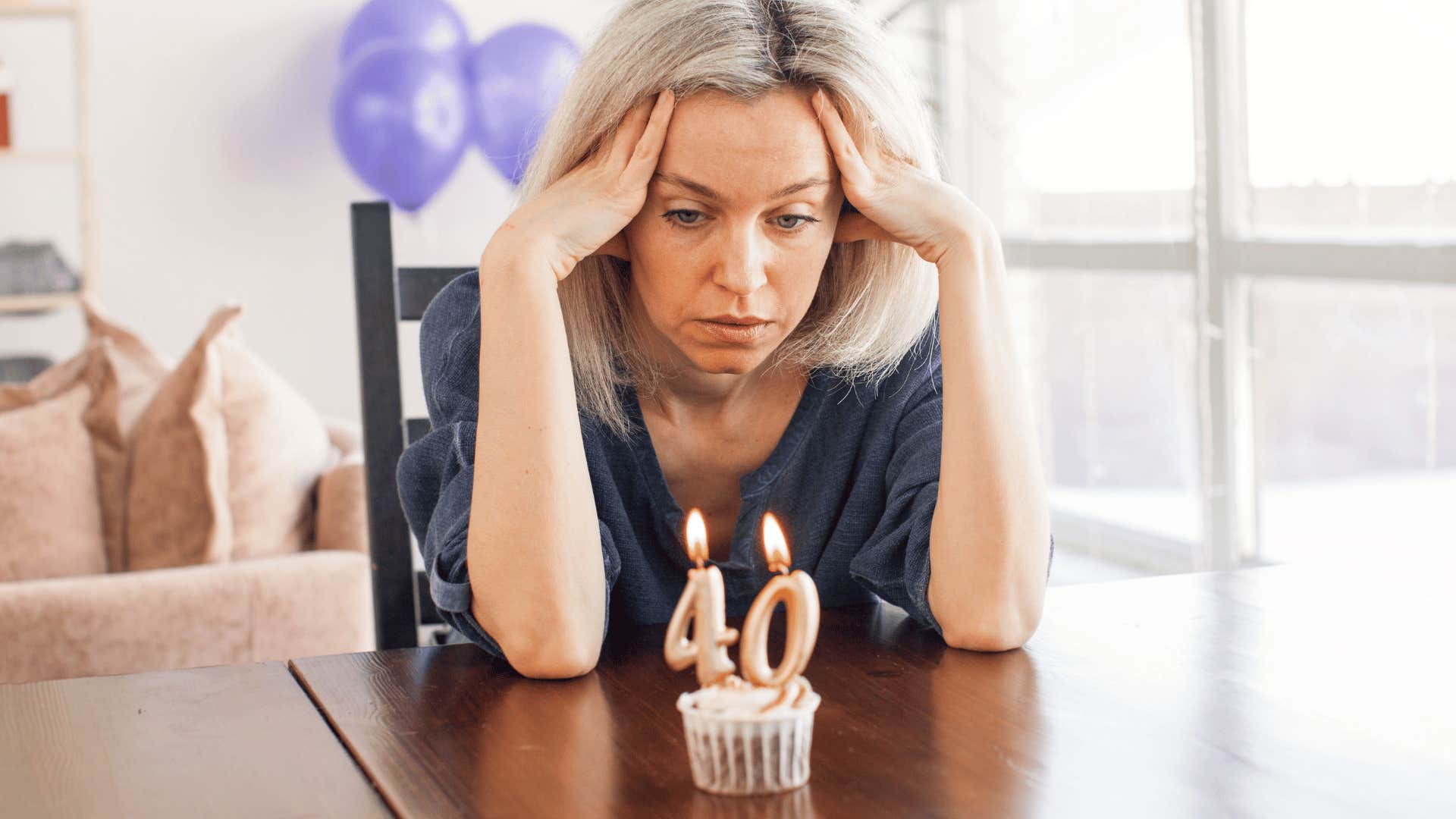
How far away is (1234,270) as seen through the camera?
10.2ft

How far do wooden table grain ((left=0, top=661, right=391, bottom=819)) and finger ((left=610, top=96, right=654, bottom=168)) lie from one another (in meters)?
0.47

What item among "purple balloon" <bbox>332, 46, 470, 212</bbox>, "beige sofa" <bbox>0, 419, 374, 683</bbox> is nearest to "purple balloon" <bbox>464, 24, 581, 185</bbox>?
"purple balloon" <bbox>332, 46, 470, 212</bbox>

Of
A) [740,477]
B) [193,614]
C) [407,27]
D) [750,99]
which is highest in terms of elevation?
[407,27]

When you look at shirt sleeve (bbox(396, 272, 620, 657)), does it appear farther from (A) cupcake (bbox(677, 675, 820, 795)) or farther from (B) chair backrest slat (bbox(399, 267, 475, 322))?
(A) cupcake (bbox(677, 675, 820, 795))

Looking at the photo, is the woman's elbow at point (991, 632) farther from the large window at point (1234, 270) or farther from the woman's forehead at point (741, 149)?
the large window at point (1234, 270)

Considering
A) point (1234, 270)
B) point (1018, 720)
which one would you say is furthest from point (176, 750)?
point (1234, 270)

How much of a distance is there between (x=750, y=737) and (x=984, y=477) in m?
0.45

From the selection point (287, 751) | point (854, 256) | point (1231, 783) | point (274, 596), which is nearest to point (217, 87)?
point (274, 596)

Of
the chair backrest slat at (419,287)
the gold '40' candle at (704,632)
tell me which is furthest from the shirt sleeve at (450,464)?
the gold '40' candle at (704,632)

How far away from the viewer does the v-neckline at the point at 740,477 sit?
4.19ft

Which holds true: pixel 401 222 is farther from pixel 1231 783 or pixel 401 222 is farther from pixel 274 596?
pixel 1231 783

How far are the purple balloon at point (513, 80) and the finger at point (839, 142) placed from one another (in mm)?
3120

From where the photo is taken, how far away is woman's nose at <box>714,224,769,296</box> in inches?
42.3

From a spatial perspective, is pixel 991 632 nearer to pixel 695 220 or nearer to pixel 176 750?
pixel 695 220
